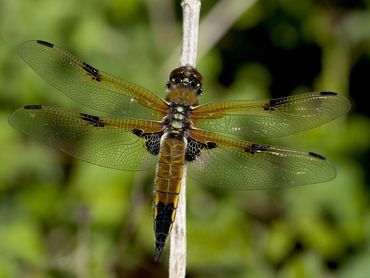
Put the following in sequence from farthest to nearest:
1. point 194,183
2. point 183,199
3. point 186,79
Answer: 1. point 194,183
2. point 186,79
3. point 183,199

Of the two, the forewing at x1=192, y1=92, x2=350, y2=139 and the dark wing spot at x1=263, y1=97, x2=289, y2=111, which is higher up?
the dark wing spot at x1=263, y1=97, x2=289, y2=111

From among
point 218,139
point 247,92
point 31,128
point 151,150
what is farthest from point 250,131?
point 247,92

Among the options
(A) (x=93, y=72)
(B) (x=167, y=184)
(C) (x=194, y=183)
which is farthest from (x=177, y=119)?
(C) (x=194, y=183)

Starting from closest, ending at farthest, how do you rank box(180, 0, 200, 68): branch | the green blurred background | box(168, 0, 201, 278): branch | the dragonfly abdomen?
box(168, 0, 201, 278): branch
the dragonfly abdomen
box(180, 0, 200, 68): branch
the green blurred background

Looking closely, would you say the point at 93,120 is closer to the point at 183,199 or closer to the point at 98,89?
the point at 98,89

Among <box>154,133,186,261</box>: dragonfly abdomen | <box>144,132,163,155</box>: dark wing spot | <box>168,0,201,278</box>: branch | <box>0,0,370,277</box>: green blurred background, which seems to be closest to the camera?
<box>168,0,201,278</box>: branch

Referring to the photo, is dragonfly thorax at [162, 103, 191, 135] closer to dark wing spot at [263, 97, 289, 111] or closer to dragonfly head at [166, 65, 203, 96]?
dragonfly head at [166, 65, 203, 96]

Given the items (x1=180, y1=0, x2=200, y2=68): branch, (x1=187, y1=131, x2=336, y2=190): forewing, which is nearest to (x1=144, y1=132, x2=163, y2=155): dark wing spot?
(x1=187, y1=131, x2=336, y2=190): forewing
